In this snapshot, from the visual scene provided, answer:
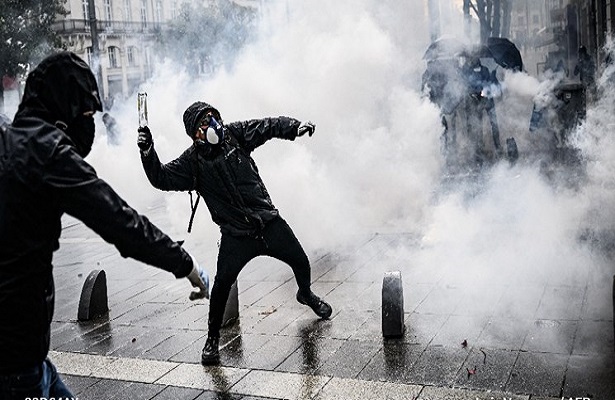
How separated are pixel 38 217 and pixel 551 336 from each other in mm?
3734

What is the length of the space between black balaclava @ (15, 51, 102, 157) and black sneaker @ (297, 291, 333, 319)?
3.22m

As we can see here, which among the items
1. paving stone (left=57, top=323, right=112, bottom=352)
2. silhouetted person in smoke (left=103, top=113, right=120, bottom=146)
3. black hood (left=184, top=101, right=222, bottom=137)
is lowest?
paving stone (left=57, top=323, right=112, bottom=352)

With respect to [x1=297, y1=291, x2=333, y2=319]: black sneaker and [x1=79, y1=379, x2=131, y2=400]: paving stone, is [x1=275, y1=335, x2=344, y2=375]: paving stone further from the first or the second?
[x1=79, y1=379, x2=131, y2=400]: paving stone

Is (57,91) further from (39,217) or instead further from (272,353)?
(272,353)

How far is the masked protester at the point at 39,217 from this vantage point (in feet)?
7.83

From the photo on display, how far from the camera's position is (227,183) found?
5.00 meters

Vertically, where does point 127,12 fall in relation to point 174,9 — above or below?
above

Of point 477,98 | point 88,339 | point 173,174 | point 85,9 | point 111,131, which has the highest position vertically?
point 85,9

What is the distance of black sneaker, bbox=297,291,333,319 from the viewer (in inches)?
222

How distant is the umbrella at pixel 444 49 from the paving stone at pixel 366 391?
11.2 metres

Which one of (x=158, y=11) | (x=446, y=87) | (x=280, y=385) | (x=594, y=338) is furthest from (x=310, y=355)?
(x=158, y=11)

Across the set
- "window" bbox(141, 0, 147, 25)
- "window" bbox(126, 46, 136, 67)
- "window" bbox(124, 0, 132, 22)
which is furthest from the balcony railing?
"window" bbox(126, 46, 136, 67)

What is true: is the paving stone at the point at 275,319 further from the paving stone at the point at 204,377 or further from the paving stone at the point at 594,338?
the paving stone at the point at 594,338

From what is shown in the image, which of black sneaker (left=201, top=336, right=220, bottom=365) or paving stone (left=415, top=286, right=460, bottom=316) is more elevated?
black sneaker (left=201, top=336, right=220, bottom=365)
